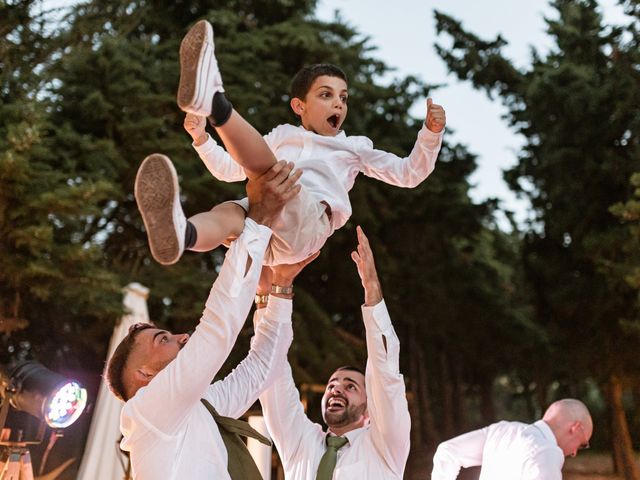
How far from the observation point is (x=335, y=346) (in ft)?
31.4

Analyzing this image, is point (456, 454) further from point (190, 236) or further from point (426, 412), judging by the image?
point (426, 412)

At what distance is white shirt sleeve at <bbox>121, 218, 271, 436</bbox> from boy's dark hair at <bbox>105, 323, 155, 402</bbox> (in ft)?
0.86

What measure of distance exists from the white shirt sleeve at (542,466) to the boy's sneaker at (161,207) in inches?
94.2

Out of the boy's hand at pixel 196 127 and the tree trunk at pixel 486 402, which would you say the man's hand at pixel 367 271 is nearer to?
the boy's hand at pixel 196 127

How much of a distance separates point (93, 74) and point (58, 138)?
957 millimetres

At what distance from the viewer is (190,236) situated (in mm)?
1929

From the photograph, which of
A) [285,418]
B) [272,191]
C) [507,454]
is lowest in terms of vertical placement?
[507,454]

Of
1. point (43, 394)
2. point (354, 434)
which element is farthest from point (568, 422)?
point (43, 394)

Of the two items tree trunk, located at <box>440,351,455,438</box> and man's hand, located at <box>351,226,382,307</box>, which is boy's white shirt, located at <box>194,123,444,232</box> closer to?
man's hand, located at <box>351,226,382,307</box>

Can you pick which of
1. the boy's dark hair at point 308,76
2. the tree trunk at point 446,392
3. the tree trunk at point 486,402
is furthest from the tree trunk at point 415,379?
the boy's dark hair at point 308,76

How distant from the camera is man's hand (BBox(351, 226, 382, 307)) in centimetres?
254

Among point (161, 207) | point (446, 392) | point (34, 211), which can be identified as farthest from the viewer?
point (446, 392)

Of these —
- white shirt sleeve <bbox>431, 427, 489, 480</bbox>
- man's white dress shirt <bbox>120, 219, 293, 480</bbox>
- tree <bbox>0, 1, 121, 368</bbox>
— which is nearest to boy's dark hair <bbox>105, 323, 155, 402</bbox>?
man's white dress shirt <bbox>120, 219, 293, 480</bbox>

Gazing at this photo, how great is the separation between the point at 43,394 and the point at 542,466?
2394 mm
